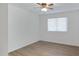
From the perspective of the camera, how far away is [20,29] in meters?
2.84

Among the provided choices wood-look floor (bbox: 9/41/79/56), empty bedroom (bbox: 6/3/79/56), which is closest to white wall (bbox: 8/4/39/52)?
empty bedroom (bbox: 6/3/79/56)

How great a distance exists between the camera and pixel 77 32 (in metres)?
3.81

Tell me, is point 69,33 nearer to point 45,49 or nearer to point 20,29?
point 45,49

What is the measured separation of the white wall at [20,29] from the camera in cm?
270
